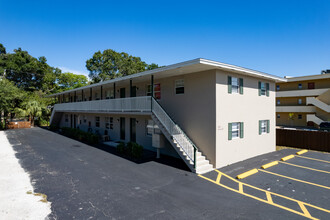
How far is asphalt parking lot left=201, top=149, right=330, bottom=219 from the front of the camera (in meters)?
6.31

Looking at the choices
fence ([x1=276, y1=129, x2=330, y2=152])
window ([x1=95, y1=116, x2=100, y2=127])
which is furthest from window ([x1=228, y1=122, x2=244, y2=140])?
window ([x1=95, y1=116, x2=100, y2=127])

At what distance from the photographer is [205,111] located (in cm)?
1070

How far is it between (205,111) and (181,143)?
7.79 feet

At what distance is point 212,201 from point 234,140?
574 cm

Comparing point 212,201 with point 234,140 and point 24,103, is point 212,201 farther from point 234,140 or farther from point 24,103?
point 24,103

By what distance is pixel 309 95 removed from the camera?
3066 centimetres

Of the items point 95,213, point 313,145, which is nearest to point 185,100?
point 95,213

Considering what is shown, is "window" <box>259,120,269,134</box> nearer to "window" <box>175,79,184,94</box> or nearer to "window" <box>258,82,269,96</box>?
"window" <box>258,82,269,96</box>

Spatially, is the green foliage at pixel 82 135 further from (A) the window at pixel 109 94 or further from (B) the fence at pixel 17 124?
(B) the fence at pixel 17 124

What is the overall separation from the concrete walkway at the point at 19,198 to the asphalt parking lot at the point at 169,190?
0.95 ft

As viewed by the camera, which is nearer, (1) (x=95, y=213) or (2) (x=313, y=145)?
(1) (x=95, y=213)

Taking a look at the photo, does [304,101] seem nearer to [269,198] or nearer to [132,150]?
[269,198]

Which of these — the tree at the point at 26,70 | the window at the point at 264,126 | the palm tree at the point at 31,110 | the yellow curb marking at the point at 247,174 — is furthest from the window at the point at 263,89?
the tree at the point at 26,70

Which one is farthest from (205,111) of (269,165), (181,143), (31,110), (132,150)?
(31,110)
